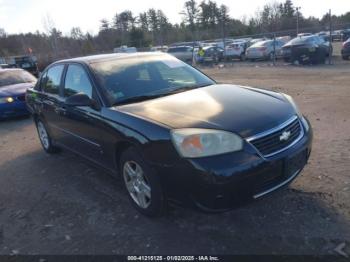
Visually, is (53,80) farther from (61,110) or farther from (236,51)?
(236,51)

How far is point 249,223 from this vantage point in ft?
11.5

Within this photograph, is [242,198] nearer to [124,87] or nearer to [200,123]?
[200,123]

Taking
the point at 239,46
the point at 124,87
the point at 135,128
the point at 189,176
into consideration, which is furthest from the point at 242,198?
the point at 239,46

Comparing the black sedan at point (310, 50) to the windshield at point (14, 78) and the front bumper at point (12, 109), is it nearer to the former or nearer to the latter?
the windshield at point (14, 78)

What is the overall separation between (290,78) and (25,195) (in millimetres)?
11587

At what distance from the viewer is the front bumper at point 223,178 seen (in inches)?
119

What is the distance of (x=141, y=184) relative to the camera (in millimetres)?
3723

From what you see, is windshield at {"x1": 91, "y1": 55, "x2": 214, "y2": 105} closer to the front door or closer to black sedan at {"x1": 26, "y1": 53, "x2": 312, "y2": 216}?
black sedan at {"x1": 26, "y1": 53, "x2": 312, "y2": 216}

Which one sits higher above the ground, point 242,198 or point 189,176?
point 189,176

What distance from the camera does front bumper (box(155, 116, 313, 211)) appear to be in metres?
3.02

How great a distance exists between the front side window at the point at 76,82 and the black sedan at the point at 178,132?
1cm

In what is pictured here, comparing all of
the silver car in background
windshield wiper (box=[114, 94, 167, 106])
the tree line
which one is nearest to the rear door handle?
windshield wiper (box=[114, 94, 167, 106])

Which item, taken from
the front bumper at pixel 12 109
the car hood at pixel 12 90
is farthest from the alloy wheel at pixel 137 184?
the car hood at pixel 12 90

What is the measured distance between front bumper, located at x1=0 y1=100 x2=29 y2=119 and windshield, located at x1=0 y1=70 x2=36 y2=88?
3.97 feet
